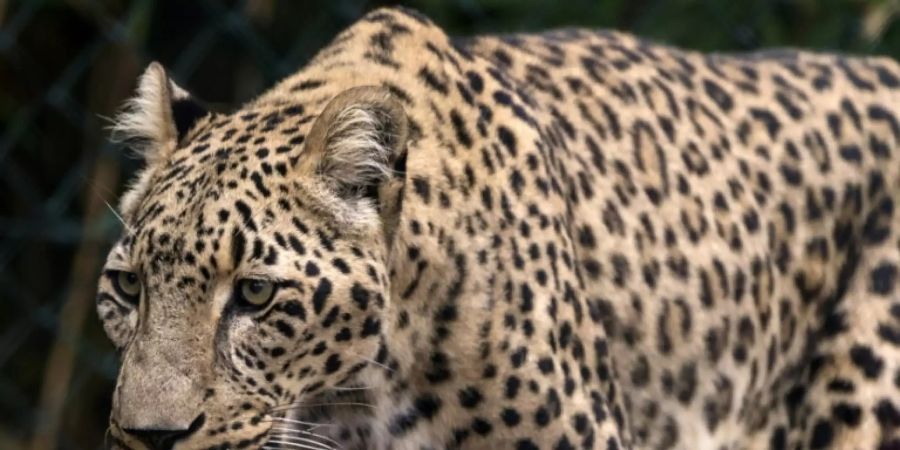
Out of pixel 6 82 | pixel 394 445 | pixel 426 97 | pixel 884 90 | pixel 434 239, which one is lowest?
pixel 394 445

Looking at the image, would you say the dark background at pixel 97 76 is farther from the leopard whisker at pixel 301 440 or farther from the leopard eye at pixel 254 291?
the leopard eye at pixel 254 291

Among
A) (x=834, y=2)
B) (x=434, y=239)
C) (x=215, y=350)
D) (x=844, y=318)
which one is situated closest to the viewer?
(x=215, y=350)

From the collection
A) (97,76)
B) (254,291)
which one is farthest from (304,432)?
(97,76)

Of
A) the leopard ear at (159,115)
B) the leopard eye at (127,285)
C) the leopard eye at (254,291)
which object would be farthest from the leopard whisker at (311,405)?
the leopard ear at (159,115)

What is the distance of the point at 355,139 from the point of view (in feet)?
12.4

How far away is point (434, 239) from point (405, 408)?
0.39 metres

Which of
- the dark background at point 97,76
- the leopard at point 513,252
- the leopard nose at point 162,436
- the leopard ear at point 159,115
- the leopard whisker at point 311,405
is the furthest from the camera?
the dark background at point 97,76

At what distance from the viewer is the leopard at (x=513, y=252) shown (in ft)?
12.2

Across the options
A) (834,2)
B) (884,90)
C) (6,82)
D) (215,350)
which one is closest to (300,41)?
(6,82)

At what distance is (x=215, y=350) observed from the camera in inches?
144

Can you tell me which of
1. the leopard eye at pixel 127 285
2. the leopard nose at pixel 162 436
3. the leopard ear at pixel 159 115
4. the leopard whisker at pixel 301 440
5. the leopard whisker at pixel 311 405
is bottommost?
the leopard nose at pixel 162 436

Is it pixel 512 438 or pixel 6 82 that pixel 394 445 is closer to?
pixel 512 438

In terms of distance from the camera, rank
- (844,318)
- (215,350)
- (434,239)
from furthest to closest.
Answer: (844,318)
(434,239)
(215,350)

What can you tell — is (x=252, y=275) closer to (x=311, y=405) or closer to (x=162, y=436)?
(x=162, y=436)
